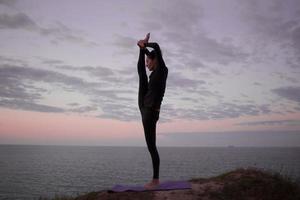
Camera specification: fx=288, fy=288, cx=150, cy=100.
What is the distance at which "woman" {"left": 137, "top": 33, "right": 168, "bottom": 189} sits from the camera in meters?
7.29

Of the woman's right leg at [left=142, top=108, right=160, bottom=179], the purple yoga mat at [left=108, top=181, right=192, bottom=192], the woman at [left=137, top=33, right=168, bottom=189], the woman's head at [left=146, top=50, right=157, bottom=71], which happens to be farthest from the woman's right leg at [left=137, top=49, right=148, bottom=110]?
the purple yoga mat at [left=108, top=181, right=192, bottom=192]

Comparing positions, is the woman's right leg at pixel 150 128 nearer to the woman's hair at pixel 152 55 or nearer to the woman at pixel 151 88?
the woman at pixel 151 88

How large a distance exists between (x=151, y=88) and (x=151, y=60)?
772 mm

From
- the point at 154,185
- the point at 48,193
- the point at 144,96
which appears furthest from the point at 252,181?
the point at 48,193

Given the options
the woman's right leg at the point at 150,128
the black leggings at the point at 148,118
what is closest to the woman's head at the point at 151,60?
the black leggings at the point at 148,118

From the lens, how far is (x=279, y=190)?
858cm

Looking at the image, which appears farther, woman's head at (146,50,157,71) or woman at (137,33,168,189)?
woman's head at (146,50,157,71)

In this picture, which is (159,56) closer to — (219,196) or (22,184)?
(219,196)

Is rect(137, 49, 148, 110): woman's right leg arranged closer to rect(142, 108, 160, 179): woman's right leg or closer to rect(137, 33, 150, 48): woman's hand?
rect(137, 33, 150, 48): woman's hand

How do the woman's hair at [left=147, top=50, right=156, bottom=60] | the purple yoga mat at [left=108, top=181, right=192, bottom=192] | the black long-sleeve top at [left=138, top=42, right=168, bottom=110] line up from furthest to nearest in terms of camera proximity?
the purple yoga mat at [left=108, top=181, right=192, bottom=192]
the woman's hair at [left=147, top=50, right=156, bottom=60]
the black long-sleeve top at [left=138, top=42, right=168, bottom=110]

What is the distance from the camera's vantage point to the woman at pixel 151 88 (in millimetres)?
7289

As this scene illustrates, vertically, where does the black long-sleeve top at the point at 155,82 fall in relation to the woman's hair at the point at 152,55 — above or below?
below

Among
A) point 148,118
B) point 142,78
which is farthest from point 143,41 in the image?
point 148,118

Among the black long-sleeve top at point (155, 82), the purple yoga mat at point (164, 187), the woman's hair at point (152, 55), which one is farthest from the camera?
the purple yoga mat at point (164, 187)
